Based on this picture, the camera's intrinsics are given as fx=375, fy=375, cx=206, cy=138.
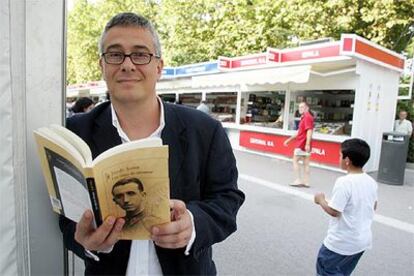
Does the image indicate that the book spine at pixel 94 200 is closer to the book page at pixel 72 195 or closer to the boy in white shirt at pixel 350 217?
the book page at pixel 72 195


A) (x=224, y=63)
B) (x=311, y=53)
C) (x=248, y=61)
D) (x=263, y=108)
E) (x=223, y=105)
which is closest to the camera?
(x=311, y=53)

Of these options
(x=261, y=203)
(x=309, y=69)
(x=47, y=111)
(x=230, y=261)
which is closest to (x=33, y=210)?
(x=47, y=111)

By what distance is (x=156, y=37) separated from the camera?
135 centimetres

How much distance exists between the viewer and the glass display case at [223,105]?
41.5 feet

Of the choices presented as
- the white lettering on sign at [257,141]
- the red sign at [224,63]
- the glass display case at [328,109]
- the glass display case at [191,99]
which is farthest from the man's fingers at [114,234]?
the glass display case at [191,99]

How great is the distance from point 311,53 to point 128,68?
8454 mm

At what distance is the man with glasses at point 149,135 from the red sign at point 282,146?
775 cm

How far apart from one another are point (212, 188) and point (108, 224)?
0.48 metres

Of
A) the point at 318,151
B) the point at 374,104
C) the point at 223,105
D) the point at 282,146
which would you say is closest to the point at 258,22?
the point at 223,105

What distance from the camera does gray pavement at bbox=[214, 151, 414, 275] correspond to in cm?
365

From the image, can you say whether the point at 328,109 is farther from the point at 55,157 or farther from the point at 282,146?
the point at 55,157

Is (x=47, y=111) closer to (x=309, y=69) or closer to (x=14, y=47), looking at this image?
(x=14, y=47)

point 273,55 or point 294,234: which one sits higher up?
point 273,55

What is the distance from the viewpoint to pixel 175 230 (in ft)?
3.43
